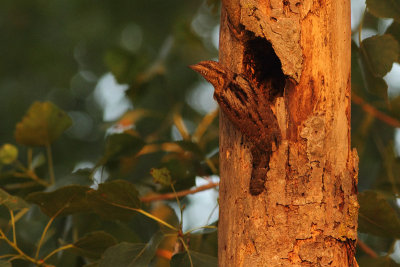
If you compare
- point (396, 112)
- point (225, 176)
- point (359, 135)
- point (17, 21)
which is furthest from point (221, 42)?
point (17, 21)

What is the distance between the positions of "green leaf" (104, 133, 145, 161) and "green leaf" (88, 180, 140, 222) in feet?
0.73

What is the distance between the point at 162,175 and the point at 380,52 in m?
0.59

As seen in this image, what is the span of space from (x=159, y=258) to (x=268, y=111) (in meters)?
0.84

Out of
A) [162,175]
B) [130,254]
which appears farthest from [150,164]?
[130,254]

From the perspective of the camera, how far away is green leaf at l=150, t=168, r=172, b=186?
117cm

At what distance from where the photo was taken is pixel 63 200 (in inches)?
42.6

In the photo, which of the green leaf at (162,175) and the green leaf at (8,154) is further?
the green leaf at (8,154)

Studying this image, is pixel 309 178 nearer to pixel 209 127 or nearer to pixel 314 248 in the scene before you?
pixel 314 248

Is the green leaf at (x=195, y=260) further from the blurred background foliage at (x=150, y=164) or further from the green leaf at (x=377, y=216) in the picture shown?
the green leaf at (x=377, y=216)

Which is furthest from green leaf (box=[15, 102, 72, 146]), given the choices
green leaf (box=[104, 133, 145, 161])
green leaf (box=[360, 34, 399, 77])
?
green leaf (box=[360, 34, 399, 77])

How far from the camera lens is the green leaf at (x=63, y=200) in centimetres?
106

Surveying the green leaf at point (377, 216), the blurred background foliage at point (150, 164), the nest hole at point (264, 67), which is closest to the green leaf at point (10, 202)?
the blurred background foliage at point (150, 164)

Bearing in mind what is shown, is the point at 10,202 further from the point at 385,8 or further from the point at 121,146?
the point at 385,8

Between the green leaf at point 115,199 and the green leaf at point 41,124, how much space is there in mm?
415
